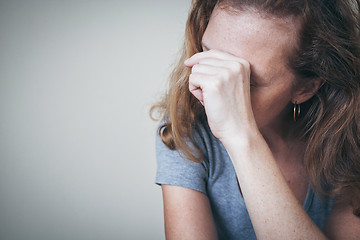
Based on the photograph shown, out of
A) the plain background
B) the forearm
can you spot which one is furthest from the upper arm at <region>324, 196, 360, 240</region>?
the plain background

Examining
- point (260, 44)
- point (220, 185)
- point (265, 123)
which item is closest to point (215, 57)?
point (260, 44)

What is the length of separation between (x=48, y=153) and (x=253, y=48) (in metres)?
1.15

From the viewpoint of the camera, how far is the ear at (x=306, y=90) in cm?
86

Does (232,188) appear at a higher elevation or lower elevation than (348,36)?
lower

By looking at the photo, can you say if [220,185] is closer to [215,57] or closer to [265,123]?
[265,123]

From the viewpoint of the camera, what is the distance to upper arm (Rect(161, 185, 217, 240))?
840 mm

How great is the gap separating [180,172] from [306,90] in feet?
Result: 1.56

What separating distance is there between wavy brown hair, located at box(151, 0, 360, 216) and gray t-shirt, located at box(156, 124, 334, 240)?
0.04m

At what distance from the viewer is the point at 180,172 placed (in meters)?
0.89

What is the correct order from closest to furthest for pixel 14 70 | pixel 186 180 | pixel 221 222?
pixel 186 180 < pixel 221 222 < pixel 14 70

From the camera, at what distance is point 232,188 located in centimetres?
94

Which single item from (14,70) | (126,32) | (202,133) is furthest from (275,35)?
(14,70)

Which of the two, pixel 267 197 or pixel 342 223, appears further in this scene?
pixel 342 223

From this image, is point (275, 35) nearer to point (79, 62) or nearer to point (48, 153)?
point (79, 62)
